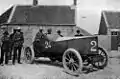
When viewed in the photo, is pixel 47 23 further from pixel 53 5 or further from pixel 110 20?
pixel 110 20

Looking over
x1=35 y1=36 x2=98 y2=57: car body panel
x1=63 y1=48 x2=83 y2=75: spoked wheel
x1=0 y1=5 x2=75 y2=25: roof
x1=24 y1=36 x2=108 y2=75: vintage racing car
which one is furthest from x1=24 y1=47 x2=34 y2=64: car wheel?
x1=0 y1=5 x2=75 y2=25: roof

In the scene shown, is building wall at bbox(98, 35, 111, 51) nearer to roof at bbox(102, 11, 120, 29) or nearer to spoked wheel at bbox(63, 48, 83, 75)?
roof at bbox(102, 11, 120, 29)

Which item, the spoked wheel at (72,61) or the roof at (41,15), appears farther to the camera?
the roof at (41,15)

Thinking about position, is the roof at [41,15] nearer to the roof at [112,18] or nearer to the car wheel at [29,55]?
the roof at [112,18]

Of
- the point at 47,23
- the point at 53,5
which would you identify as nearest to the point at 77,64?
the point at 47,23

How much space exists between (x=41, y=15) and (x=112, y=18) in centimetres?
1211

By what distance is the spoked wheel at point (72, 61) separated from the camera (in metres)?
7.08

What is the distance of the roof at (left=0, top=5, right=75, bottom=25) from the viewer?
2455 cm

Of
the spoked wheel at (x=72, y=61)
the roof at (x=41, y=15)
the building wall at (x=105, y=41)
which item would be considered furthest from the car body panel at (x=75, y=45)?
the roof at (x=41, y=15)

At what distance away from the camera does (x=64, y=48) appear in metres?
7.97

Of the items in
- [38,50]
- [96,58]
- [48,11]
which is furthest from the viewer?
[48,11]

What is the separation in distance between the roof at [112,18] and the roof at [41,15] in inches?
283

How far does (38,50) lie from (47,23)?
1543cm

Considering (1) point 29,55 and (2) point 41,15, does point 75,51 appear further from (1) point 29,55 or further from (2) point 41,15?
(2) point 41,15
